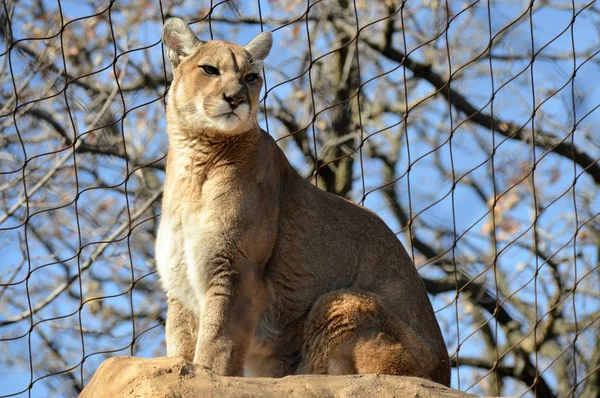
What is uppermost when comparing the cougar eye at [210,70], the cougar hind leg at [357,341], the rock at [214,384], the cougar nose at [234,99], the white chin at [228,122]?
the cougar eye at [210,70]

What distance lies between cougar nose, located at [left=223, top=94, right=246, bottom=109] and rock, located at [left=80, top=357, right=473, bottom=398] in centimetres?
169

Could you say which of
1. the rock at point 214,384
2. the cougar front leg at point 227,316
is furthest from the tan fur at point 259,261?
the rock at point 214,384

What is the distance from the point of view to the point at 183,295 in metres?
5.86

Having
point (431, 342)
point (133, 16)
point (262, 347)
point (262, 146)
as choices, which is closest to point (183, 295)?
point (262, 347)

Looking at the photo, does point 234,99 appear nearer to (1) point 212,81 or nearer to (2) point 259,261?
(1) point 212,81

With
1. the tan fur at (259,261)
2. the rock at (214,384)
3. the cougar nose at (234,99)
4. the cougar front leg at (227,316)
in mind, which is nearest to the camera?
the rock at (214,384)

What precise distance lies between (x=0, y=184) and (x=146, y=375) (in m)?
6.89

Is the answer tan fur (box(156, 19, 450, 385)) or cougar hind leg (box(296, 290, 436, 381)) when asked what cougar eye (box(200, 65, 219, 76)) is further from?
cougar hind leg (box(296, 290, 436, 381))

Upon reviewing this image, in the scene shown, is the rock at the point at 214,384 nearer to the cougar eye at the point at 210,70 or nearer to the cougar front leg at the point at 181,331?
the cougar front leg at the point at 181,331

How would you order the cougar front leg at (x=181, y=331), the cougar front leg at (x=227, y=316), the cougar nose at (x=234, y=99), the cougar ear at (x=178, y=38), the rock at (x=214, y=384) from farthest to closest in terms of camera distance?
the cougar ear at (x=178, y=38) → the cougar front leg at (x=181, y=331) → the cougar nose at (x=234, y=99) → the cougar front leg at (x=227, y=316) → the rock at (x=214, y=384)

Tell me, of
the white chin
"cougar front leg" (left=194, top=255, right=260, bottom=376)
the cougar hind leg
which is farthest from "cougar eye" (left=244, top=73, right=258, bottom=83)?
the cougar hind leg

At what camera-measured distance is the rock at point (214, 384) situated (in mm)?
4277

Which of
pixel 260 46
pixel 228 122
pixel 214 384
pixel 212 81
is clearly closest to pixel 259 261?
pixel 228 122

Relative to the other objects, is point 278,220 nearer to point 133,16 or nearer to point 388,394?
point 388,394
